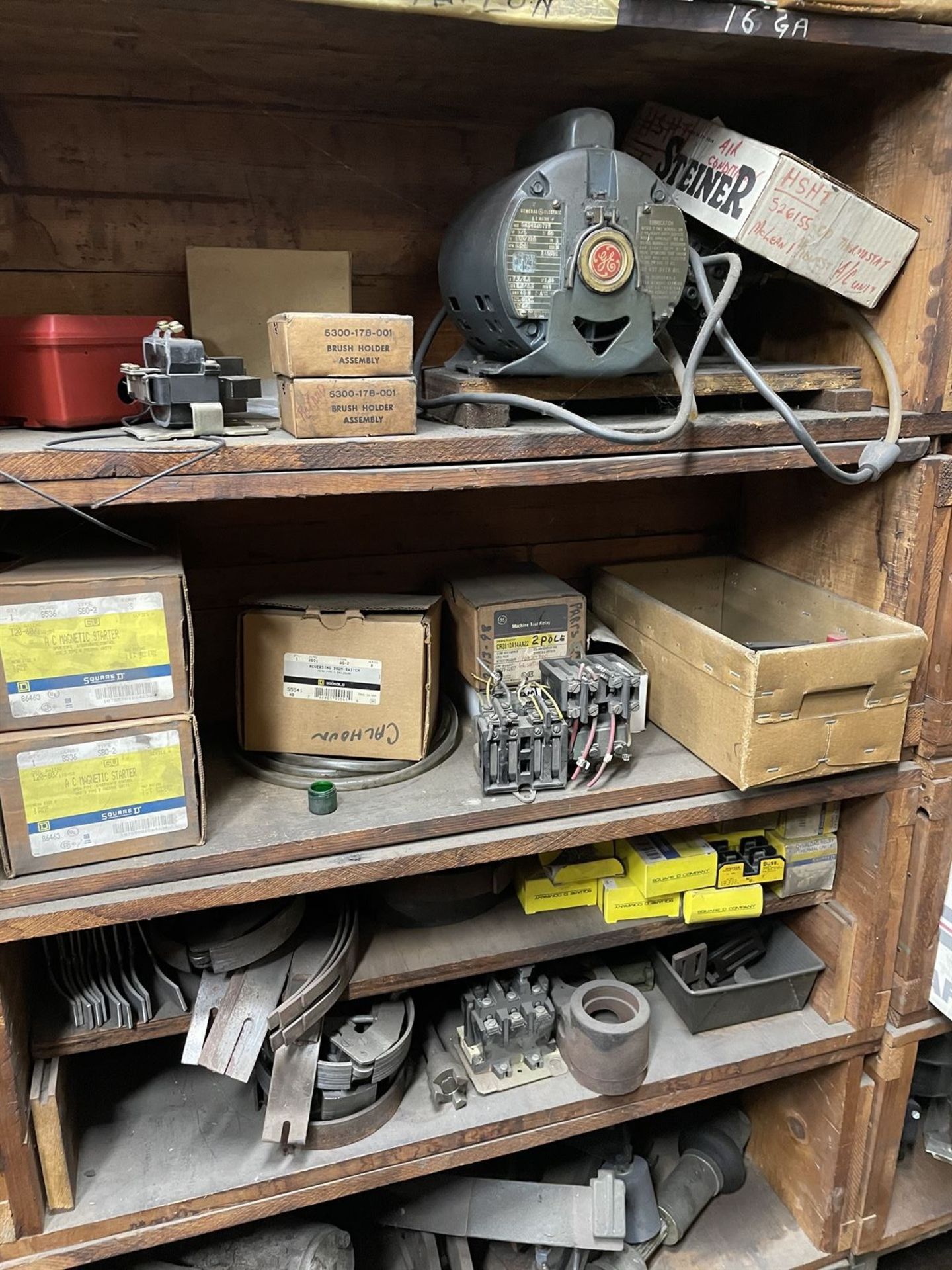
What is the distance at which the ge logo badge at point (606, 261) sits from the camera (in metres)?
0.88

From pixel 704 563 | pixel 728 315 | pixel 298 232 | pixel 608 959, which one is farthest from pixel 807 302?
pixel 608 959

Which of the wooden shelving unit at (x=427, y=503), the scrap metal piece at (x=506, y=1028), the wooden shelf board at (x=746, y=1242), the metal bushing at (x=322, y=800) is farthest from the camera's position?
the wooden shelf board at (x=746, y=1242)

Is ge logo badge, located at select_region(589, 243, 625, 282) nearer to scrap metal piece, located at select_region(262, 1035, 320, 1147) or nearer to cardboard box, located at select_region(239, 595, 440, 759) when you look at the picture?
cardboard box, located at select_region(239, 595, 440, 759)

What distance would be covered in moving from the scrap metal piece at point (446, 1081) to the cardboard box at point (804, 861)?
531 mm

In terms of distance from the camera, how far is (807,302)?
1.23 m

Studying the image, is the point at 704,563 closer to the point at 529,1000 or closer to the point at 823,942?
the point at 823,942

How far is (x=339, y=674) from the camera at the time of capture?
108 centimetres

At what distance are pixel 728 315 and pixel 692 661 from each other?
56cm

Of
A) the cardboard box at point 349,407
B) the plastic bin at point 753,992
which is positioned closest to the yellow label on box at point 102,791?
the cardboard box at point 349,407

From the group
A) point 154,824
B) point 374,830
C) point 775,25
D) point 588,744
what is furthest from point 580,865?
point 775,25

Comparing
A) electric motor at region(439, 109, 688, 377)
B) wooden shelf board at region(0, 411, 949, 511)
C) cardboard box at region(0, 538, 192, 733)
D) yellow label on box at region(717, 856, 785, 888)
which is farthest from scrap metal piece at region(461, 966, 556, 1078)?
electric motor at region(439, 109, 688, 377)

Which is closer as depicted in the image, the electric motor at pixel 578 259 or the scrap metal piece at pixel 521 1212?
the electric motor at pixel 578 259

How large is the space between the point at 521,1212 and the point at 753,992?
0.48m

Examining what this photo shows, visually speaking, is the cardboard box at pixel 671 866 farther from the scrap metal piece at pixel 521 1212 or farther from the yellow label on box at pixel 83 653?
the yellow label on box at pixel 83 653
